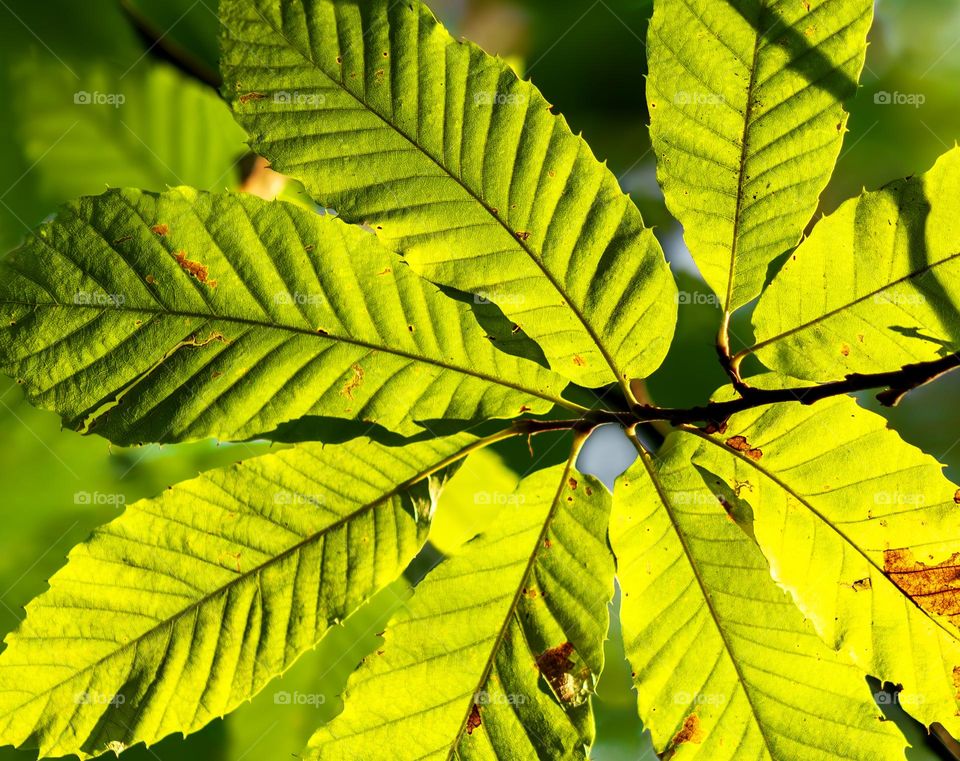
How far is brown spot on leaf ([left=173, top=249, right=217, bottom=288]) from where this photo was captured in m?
0.73

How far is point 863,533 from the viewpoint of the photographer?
804 millimetres

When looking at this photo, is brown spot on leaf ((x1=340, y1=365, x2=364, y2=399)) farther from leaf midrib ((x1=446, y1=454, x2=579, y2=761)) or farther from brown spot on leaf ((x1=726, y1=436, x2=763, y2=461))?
brown spot on leaf ((x1=726, y1=436, x2=763, y2=461))

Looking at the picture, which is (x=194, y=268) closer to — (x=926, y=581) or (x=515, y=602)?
(x=515, y=602)

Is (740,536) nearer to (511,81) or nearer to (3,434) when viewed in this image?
(511,81)

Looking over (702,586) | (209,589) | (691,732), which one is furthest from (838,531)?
(209,589)

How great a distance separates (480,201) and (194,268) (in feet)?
0.86

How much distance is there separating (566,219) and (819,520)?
1.25 feet

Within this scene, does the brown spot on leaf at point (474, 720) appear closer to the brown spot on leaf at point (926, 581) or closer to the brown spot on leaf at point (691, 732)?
the brown spot on leaf at point (691, 732)

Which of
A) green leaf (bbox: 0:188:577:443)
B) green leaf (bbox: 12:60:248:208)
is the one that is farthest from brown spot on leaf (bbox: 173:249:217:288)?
green leaf (bbox: 12:60:248:208)

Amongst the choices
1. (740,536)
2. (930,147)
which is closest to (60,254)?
(740,536)

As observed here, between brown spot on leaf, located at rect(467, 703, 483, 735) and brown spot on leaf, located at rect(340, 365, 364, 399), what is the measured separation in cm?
34

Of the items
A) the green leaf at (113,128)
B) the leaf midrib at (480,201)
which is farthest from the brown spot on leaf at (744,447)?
the green leaf at (113,128)

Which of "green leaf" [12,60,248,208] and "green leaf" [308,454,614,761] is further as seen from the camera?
"green leaf" [12,60,248,208]

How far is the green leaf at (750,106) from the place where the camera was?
73cm
